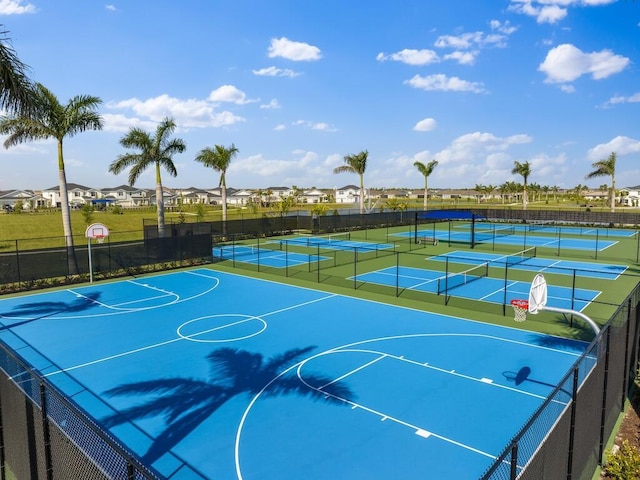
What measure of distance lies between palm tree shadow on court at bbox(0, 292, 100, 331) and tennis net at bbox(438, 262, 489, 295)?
17.6 metres

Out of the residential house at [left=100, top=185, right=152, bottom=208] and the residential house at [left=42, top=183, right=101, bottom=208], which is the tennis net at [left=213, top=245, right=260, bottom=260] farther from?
the residential house at [left=100, top=185, right=152, bottom=208]

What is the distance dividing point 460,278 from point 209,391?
18937mm

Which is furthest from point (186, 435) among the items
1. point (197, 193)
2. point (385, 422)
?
point (197, 193)

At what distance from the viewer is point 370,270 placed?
99.0 ft

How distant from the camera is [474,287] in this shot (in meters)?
25.0

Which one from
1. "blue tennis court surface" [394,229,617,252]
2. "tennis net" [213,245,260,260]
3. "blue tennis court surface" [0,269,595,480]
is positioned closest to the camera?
"blue tennis court surface" [0,269,595,480]

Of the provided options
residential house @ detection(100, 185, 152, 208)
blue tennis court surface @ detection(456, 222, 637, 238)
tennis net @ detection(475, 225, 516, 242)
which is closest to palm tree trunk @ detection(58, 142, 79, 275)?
tennis net @ detection(475, 225, 516, 242)

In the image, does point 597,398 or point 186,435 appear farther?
point 186,435

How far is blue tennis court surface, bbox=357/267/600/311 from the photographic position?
21.9 meters

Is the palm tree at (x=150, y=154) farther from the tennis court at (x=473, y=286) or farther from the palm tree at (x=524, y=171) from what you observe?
the palm tree at (x=524, y=171)

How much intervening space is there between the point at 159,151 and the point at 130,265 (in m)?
11.5

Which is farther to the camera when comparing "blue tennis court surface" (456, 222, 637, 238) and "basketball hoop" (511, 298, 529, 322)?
"blue tennis court surface" (456, 222, 637, 238)

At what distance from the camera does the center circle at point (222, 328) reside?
16.5 meters

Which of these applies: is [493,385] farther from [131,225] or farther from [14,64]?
[131,225]
